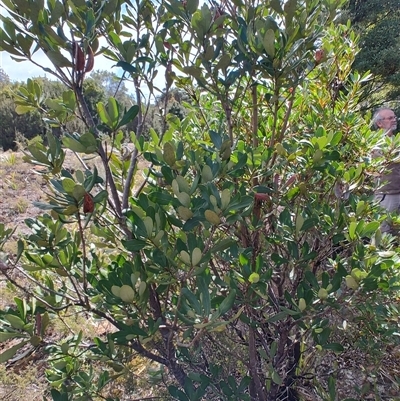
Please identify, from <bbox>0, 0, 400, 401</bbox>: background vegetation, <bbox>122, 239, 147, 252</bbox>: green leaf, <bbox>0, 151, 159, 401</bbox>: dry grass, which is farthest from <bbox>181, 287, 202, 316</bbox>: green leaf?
<bbox>0, 151, 159, 401</bbox>: dry grass

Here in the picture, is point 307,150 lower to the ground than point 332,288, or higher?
higher

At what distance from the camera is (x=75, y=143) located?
2.35ft

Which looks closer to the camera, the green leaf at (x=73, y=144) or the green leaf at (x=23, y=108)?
the green leaf at (x=73, y=144)

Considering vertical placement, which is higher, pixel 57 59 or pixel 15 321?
pixel 57 59

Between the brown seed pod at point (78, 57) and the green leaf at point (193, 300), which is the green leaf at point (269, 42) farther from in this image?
the green leaf at point (193, 300)

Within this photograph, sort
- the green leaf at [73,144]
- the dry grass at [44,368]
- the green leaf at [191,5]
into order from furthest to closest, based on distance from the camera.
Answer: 1. the dry grass at [44,368]
2. the green leaf at [191,5]
3. the green leaf at [73,144]

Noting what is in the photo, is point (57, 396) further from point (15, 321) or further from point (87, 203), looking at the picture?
point (87, 203)

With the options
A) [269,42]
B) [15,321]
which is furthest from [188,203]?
[15,321]

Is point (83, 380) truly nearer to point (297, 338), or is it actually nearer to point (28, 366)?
point (297, 338)

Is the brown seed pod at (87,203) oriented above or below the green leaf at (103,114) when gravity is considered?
below

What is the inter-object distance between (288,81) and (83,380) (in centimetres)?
101

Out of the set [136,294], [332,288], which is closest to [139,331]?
[136,294]

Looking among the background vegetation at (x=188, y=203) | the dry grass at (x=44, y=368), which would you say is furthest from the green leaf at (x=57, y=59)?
the dry grass at (x=44, y=368)

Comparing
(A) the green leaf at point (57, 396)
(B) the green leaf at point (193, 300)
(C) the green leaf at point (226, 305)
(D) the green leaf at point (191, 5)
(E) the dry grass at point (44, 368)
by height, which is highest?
(D) the green leaf at point (191, 5)
